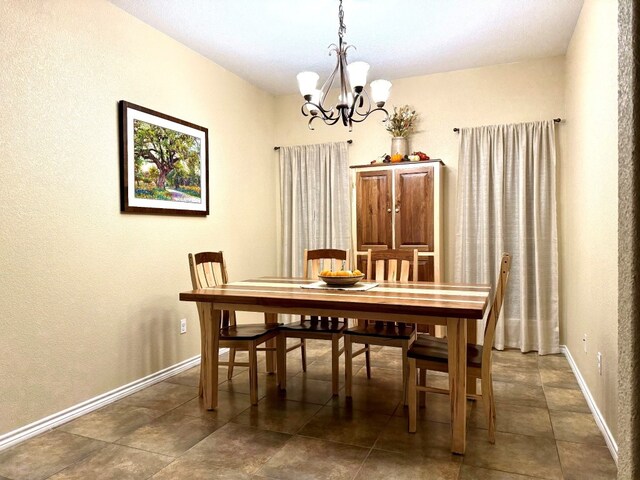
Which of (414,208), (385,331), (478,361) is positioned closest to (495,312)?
(478,361)

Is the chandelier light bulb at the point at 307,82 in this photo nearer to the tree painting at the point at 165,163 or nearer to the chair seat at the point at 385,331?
the tree painting at the point at 165,163

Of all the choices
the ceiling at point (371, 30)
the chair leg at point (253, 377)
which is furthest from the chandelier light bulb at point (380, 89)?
the chair leg at point (253, 377)

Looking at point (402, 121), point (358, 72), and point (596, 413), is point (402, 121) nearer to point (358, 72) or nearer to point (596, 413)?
point (358, 72)

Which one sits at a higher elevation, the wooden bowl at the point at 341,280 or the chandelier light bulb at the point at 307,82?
the chandelier light bulb at the point at 307,82

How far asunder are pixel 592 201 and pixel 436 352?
1.41 meters

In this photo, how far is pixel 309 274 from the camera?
3.82 m

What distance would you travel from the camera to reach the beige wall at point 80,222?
250cm

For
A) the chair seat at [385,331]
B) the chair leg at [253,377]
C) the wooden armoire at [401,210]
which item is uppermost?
the wooden armoire at [401,210]

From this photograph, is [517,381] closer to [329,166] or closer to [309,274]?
[309,274]

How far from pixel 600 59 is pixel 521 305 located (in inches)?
90.0

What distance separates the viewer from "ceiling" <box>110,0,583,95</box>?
3.18 meters

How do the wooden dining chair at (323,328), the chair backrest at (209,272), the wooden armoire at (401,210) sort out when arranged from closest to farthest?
the chair backrest at (209,272), the wooden dining chair at (323,328), the wooden armoire at (401,210)

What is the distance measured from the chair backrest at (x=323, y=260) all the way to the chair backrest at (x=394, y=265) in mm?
291

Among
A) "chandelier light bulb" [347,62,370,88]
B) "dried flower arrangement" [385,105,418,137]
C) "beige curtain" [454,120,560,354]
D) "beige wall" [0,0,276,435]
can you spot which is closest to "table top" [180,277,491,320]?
"beige wall" [0,0,276,435]
